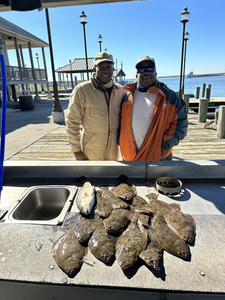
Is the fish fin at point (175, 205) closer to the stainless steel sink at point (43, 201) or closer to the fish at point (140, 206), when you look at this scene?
the fish at point (140, 206)

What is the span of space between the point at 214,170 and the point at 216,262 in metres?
1.27

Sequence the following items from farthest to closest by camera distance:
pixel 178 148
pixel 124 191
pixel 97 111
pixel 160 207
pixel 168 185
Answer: pixel 178 148, pixel 97 111, pixel 168 185, pixel 124 191, pixel 160 207

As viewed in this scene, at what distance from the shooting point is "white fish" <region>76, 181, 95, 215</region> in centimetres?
193

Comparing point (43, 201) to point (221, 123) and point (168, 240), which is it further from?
point (221, 123)

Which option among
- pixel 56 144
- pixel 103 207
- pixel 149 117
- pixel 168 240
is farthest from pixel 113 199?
pixel 56 144

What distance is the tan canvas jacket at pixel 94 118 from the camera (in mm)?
2896

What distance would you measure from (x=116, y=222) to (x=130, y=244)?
0.82 feet

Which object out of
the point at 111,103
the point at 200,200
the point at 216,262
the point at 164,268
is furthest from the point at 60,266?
the point at 111,103

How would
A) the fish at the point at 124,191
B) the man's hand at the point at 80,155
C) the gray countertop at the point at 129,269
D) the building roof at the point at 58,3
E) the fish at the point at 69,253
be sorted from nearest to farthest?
the gray countertop at the point at 129,269, the fish at the point at 69,253, the fish at the point at 124,191, the building roof at the point at 58,3, the man's hand at the point at 80,155

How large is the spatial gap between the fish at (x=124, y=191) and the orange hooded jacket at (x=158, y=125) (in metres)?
0.72

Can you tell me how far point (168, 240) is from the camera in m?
1.60

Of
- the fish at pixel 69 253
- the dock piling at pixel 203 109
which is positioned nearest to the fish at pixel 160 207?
the fish at pixel 69 253

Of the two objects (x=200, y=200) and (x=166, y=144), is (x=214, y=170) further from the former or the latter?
(x=166, y=144)

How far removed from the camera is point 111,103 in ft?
9.62
